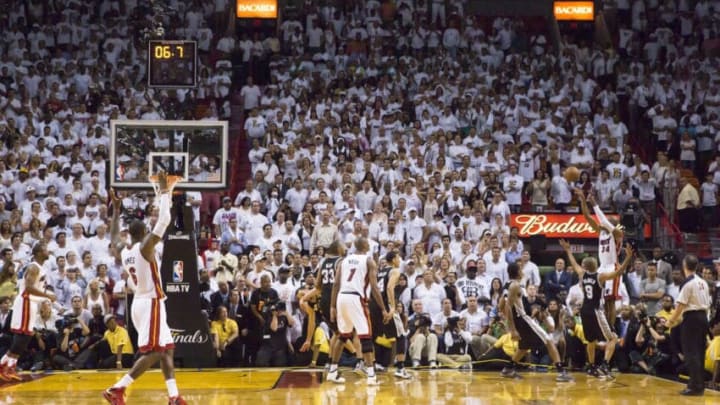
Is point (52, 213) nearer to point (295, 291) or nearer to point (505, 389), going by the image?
point (295, 291)

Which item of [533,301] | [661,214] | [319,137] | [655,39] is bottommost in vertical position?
[533,301]

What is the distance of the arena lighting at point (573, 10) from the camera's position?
96.5 feet

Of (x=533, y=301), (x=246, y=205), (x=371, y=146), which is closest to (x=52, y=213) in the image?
(x=246, y=205)

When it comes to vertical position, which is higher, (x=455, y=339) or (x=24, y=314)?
(x=24, y=314)

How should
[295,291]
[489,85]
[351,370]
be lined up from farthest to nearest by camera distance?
[489,85] → [295,291] → [351,370]

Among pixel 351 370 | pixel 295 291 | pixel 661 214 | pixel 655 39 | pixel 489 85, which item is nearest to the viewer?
pixel 351 370

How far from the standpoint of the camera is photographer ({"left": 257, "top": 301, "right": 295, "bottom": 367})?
1742cm

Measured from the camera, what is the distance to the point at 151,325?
36.6 feet

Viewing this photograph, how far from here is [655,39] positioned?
29.2 meters

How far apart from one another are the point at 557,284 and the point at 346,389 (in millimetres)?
6451

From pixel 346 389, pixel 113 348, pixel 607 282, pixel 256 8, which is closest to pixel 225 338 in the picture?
pixel 113 348

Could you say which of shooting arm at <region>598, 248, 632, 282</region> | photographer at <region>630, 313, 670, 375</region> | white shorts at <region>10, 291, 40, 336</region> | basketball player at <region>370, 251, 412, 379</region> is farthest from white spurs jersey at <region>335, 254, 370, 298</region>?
photographer at <region>630, 313, 670, 375</region>

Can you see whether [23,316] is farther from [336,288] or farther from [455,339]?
[455,339]

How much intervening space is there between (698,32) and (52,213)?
60.0ft
